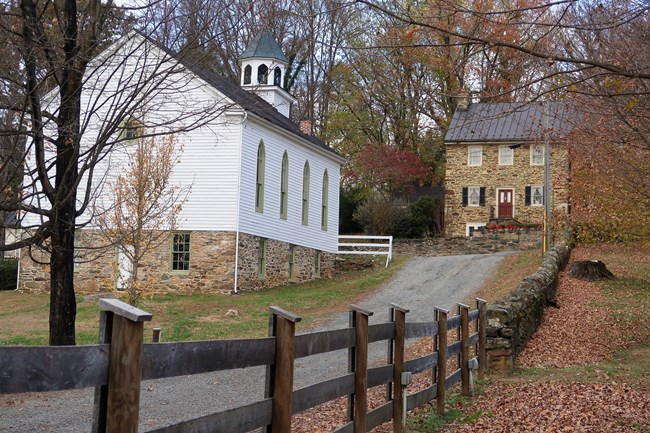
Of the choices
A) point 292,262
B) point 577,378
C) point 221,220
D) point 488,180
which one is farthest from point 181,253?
point 488,180

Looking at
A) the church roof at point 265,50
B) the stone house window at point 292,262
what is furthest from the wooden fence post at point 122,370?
the church roof at point 265,50

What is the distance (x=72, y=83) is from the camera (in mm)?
9531

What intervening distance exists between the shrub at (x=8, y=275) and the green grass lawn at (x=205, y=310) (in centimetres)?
242

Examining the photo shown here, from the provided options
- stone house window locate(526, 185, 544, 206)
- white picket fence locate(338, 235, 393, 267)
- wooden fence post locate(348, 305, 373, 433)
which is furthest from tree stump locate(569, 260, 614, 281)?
stone house window locate(526, 185, 544, 206)

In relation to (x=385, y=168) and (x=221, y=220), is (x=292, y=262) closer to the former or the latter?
(x=221, y=220)

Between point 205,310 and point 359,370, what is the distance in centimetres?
1835

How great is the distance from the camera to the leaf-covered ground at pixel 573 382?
29.5 ft

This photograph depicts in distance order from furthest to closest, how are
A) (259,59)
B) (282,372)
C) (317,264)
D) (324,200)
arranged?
(324,200)
(317,264)
(259,59)
(282,372)

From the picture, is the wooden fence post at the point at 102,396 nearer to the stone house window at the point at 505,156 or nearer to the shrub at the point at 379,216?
the shrub at the point at 379,216

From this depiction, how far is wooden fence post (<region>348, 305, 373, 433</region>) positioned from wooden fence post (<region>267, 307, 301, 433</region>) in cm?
162

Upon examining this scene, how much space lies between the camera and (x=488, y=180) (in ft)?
160

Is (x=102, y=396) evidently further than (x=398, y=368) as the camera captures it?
No

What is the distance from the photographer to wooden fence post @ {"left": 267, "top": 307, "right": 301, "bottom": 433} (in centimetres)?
526

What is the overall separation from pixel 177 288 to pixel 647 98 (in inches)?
833
